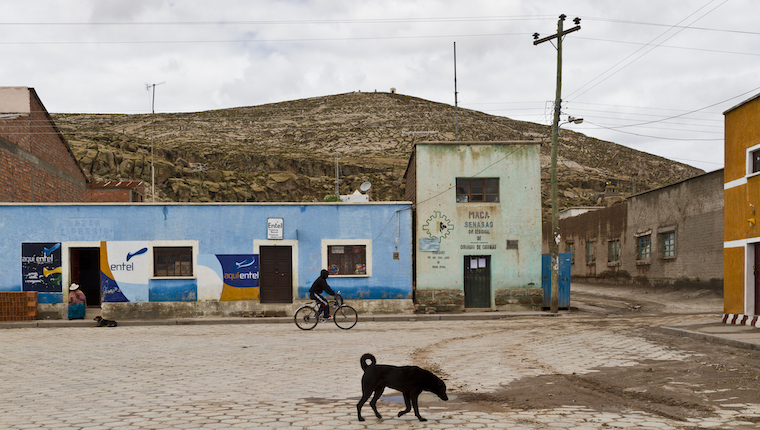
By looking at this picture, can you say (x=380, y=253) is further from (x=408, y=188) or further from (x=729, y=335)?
(x=729, y=335)

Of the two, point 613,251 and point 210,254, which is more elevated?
point 210,254

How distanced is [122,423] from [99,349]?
25.4 feet

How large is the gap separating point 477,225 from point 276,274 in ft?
26.4

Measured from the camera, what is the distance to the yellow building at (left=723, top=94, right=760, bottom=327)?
601 inches

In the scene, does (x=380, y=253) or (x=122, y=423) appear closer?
(x=122, y=423)

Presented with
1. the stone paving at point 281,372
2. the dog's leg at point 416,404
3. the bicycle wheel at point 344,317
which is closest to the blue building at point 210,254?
the stone paving at point 281,372

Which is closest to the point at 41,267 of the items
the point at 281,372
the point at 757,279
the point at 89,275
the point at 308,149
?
the point at 89,275

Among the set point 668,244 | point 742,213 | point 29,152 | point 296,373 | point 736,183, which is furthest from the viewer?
point 668,244

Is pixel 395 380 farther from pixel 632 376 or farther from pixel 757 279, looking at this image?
pixel 757 279

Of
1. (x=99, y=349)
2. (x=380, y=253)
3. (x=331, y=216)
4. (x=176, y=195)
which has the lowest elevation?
(x=99, y=349)

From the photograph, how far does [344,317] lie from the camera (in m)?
17.9

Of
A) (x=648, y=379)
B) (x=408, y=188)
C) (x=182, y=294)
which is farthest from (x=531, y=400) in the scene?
(x=408, y=188)

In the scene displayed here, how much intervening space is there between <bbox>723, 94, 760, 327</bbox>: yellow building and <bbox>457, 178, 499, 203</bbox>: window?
339 inches

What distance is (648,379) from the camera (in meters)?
8.81
